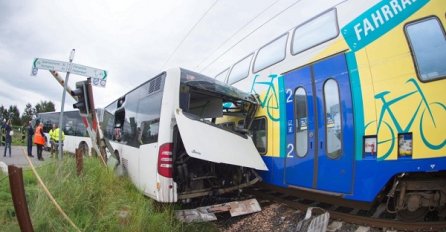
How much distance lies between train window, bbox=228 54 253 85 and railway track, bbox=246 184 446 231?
9.04ft

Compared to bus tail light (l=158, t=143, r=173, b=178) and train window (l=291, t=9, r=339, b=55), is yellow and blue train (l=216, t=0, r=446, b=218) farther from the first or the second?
bus tail light (l=158, t=143, r=173, b=178)

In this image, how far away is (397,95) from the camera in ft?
14.7

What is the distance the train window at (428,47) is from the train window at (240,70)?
4445 millimetres

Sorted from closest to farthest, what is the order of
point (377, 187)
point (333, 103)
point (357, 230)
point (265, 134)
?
point (377, 187), point (357, 230), point (333, 103), point (265, 134)

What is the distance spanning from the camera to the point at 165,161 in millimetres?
5816

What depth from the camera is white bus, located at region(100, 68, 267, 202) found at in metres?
5.80

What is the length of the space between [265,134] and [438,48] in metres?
3.55

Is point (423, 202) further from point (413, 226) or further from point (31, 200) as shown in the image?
point (31, 200)

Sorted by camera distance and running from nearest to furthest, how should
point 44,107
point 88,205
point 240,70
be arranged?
point 88,205
point 240,70
point 44,107

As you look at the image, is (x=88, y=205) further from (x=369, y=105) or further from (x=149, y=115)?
(x=369, y=105)

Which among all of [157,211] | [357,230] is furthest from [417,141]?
[157,211]

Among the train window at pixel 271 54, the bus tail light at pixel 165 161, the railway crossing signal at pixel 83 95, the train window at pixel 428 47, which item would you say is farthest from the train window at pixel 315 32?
the railway crossing signal at pixel 83 95

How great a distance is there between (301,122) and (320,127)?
1.62ft

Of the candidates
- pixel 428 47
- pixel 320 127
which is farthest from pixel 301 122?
pixel 428 47
